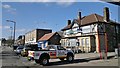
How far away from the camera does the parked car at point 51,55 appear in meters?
21.6

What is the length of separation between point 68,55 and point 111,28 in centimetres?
2425

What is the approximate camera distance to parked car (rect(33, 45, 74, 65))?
21.6 metres

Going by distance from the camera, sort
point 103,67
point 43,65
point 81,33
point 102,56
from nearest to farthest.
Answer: point 103,67, point 43,65, point 102,56, point 81,33

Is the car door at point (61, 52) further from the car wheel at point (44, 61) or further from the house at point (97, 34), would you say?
the house at point (97, 34)

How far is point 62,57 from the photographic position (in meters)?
24.1

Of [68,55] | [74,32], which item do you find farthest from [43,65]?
[74,32]

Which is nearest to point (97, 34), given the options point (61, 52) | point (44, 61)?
point (61, 52)

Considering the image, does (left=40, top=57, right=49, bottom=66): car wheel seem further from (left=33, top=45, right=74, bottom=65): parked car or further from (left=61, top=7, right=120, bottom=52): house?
(left=61, top=7, right=120, bottom=52): house

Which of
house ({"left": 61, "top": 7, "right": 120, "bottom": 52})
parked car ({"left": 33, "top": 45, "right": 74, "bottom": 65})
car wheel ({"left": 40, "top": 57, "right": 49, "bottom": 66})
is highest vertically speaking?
house ({"left": 61, "top": 7, "right": 120, "bottom": 52})

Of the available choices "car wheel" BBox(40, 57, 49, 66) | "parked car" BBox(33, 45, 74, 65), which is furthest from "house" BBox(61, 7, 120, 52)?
"car wheel" BBox(40, 57, 49, 66)

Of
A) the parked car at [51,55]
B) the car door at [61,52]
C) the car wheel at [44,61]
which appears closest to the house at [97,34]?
the parked car at [51,55]

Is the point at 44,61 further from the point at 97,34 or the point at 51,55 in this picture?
the point at 97,34

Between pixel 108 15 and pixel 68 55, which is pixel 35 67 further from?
pixel 108 15

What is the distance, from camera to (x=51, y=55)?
74.0ft
